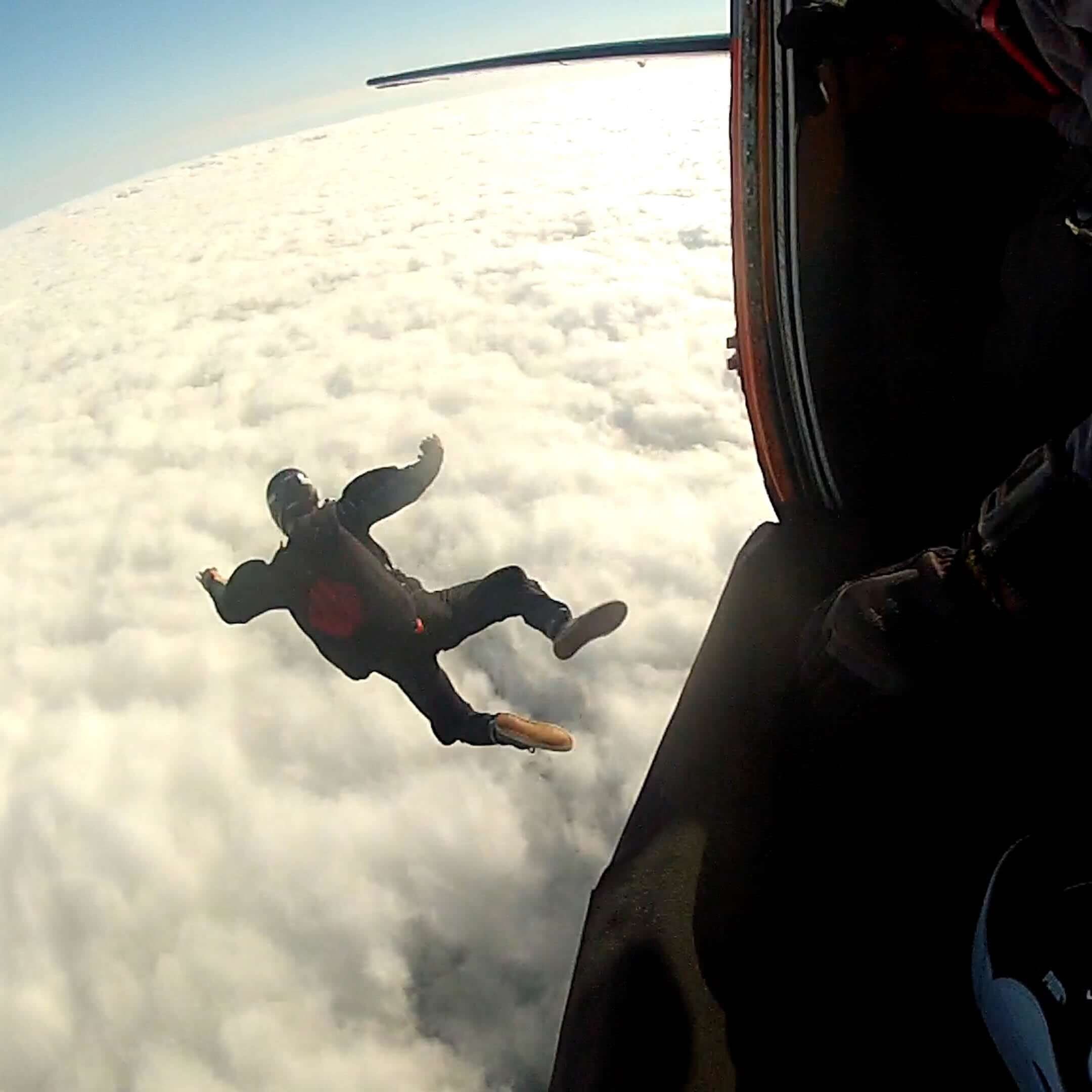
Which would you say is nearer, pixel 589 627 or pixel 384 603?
pixel 589 627

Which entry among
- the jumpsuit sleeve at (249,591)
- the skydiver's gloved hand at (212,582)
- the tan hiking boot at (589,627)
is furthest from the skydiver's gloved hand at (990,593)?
the skydiver's gloved hand at (212,582)

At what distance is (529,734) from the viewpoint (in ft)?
8.75

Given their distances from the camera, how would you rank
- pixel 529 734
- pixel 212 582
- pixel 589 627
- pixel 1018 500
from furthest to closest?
1. pixel 212 582
2. pixel 529 734
3. pixel 589 627
4. pixel 1018 500

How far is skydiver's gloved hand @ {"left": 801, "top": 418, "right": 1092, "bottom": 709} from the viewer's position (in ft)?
2.60

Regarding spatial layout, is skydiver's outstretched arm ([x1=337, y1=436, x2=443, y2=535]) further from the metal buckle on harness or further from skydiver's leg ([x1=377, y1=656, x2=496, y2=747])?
the metal buckle on harness

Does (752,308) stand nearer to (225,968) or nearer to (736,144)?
(736,144)

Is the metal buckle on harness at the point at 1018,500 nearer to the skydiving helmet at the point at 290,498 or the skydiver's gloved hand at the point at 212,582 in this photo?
the skydiving helmet at the point at 290,498

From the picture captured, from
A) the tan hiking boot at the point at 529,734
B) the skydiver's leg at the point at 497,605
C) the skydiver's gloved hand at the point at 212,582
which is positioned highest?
the skydiver's gloved hand at the point at 212,582

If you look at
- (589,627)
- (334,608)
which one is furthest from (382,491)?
(589,627)

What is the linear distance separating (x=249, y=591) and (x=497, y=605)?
83cm

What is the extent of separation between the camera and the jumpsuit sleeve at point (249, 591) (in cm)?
269

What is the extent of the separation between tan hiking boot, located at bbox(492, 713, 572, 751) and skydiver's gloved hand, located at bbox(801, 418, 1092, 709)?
1.65 metres

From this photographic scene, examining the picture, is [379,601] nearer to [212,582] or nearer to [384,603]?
[384,603]

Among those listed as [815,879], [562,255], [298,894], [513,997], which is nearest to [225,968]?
[298,894]
